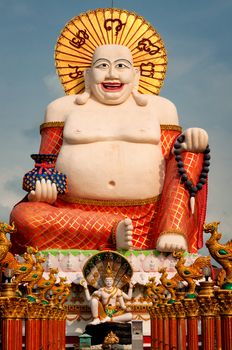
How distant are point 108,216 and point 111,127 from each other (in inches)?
89.2

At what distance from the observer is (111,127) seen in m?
18.8

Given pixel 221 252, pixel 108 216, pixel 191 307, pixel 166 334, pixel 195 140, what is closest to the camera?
pixel 221 252

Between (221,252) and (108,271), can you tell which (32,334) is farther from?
(108,271)

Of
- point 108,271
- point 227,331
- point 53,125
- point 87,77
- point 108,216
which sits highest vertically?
point 87,77

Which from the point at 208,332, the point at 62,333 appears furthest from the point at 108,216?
the point at 208,332

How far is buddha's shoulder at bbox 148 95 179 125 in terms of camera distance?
19.2 metres

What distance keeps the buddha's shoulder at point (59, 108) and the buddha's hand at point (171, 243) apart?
12.6 ft

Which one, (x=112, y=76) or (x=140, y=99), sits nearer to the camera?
(x=112, y=76)

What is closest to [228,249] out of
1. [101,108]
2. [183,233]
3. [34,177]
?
[183,233]

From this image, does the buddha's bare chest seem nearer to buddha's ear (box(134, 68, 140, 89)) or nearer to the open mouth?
the open mouth

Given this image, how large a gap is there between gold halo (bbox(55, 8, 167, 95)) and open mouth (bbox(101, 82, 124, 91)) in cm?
118

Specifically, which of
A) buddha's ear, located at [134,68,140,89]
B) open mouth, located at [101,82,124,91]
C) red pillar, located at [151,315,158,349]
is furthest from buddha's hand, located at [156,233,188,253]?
buddha's ear, located at [134,68,140,89]

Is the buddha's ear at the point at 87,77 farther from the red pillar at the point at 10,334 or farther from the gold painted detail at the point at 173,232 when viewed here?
the red pillar at the point at 10,334

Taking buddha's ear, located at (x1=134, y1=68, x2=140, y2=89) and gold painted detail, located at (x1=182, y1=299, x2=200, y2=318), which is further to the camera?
buddha's ear, located at (x1=134, y1=68, x2=140, y2=89)
